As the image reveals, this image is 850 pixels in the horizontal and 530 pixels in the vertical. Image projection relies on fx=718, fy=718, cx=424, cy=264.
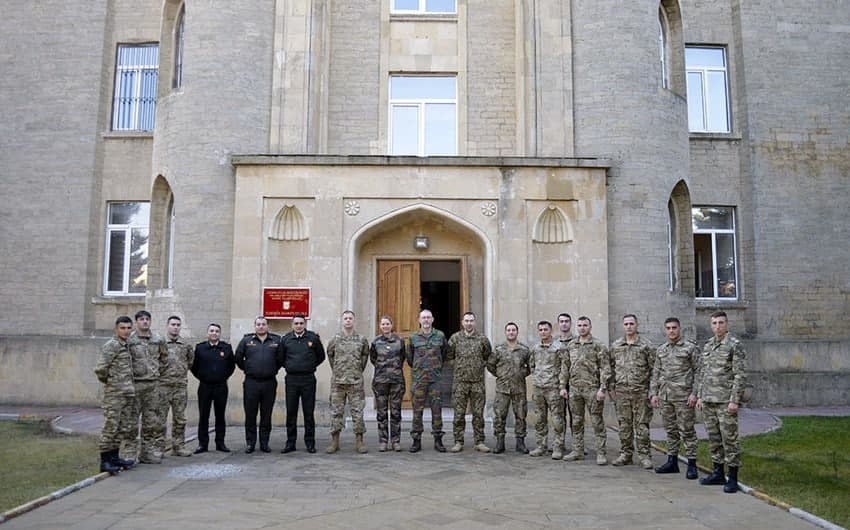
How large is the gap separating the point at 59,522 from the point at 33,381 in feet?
35.1

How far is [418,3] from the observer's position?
15352mm

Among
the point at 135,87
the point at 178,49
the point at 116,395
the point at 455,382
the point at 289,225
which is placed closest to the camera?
the point at 116,395

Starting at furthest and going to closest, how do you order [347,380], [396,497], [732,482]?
[347,380]
[732,482]
[396,497]

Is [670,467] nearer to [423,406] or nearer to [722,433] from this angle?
[722,433]

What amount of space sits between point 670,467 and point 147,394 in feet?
21.3

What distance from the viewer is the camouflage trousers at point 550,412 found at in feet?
31.4

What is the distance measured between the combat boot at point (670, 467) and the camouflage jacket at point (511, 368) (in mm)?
2202

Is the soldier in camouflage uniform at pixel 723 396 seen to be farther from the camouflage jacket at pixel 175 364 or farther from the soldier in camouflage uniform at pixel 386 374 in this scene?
the camouflage jacket at pixel 175 364

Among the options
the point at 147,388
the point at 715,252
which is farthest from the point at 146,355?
the point at 715,252

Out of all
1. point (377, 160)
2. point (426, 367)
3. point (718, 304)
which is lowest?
point (426, 367)

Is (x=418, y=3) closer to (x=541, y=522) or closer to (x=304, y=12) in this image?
(x=304, y=12)

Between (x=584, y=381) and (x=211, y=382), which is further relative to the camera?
(x=211, y=382)

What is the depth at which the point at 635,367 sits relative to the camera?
9.07 m

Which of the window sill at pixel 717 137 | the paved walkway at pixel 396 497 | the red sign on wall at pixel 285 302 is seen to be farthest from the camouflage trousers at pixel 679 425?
the window sill at pixel 717 137
